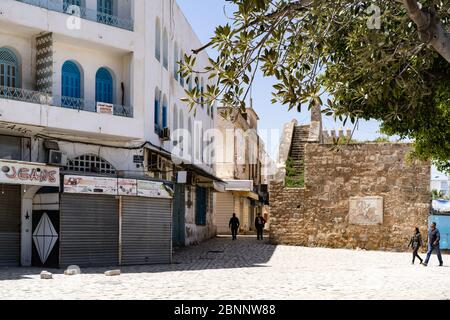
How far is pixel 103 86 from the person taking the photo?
68.7 ft

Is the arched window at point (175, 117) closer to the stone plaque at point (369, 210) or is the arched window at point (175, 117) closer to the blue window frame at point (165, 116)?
the blue window frame at point (165, 116)

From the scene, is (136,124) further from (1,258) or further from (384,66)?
(384,66)

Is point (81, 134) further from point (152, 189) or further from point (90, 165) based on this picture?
point (152, 189)

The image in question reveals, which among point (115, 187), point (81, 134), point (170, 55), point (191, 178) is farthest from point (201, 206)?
point (115, 187)

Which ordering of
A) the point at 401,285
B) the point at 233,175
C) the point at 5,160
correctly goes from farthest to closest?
1. the point at 233,175
2. the point at 5,160
3. the point at 401,285

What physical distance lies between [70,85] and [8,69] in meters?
1.94

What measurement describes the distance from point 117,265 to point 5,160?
4.60 m

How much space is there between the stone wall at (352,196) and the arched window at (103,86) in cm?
1107

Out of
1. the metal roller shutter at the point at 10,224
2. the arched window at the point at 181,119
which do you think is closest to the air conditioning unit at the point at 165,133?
the arched window at the point at 181,119

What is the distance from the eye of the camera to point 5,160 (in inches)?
666

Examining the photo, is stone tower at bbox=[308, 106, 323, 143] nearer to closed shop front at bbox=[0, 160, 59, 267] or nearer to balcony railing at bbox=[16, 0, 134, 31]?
balcony railing at bbox=[16, 0, 134, 31]

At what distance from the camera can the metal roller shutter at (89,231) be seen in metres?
18.1

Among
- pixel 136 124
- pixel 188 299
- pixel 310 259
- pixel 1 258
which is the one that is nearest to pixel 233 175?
pixel 310 259

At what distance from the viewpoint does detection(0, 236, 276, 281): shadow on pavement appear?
55.8 ft
